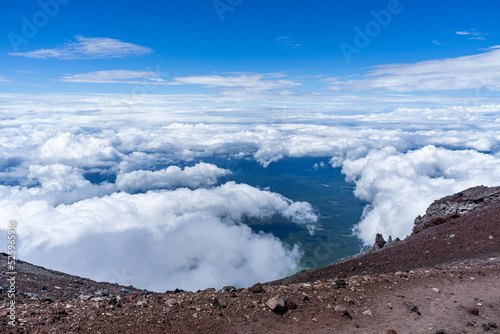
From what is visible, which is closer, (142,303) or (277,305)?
(277,305)

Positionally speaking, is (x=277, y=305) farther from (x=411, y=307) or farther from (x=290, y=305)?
(x=411, y=307)

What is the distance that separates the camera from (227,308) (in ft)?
33.8

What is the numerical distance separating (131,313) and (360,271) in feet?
66.2

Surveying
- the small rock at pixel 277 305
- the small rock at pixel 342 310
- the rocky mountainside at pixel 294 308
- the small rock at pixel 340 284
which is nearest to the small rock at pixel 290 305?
the rocky mountainside at pixel 294 308

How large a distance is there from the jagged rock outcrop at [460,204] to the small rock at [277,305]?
31.0 metres

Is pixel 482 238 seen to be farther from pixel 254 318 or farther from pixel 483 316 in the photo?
pixel 254 318

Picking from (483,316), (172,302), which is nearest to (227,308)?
(172,302)

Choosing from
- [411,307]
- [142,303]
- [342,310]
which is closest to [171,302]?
[142,303]

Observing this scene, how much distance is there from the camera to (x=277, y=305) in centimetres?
1018

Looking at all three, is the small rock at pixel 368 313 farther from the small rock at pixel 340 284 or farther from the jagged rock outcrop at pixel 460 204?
the jagged rock outcrop at pixel 460 204

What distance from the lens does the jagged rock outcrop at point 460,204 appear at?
33.2 m

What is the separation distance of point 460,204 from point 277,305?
35309 mm

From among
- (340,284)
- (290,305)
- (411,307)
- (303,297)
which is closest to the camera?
(290,305)

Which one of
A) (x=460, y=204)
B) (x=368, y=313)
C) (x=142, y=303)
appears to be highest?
(x=142, y=303)
